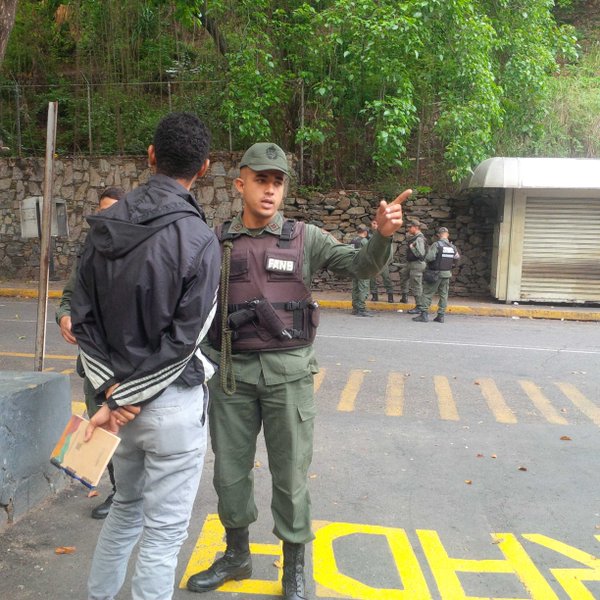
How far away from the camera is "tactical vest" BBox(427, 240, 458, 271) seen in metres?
12.2

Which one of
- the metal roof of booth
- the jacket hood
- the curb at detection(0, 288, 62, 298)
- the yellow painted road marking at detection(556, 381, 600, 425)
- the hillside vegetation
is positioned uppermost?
the hillside vegetation

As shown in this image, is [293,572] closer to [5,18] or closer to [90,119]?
[5,18]

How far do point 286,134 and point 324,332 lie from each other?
7445 millimetres

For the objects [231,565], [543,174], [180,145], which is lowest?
[231,565]

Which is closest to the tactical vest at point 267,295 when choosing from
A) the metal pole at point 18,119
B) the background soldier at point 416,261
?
the background soldier at point 416,261

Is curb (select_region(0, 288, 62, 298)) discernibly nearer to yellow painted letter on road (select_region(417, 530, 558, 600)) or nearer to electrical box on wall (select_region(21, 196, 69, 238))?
electrical box on wall (select_region(21, 196, 69, 238))

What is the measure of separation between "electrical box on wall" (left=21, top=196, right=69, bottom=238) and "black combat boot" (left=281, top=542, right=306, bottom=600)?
10.4 feet

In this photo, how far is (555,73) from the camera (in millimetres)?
18016

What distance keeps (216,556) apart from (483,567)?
1.35 metres

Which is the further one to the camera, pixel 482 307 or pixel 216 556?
pixel 482 307

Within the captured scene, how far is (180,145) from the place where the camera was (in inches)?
87.8

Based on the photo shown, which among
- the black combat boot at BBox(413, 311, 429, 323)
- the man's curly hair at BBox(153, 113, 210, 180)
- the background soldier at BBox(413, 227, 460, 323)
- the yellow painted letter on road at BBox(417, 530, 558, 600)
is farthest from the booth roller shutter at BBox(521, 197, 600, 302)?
the man's curly hair at BBox(153, 113, 210, 180)

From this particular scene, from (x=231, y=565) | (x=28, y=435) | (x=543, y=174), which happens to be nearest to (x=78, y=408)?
(x=28, y=435)

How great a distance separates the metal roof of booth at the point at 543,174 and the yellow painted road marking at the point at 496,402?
7225mm
